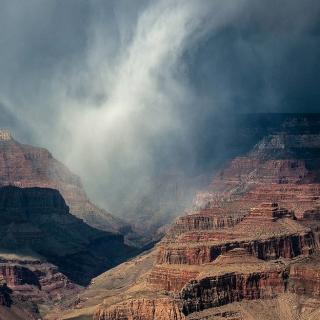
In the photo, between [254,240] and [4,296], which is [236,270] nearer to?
[254,240]

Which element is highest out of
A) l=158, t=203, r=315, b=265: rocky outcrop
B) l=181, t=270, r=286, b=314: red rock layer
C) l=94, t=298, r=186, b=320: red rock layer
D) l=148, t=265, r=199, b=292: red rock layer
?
l=158, t=203, r=315, b=265: rocky outcrop

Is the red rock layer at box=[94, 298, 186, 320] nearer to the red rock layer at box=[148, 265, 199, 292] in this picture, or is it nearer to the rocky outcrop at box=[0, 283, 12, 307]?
the red rock layer at box=[148, 265, 199, 292]

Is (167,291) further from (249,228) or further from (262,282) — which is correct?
(249,228)

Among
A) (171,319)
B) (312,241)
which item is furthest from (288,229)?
(171,319)

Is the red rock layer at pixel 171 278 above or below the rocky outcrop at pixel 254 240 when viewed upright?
below

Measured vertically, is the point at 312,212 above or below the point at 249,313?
above

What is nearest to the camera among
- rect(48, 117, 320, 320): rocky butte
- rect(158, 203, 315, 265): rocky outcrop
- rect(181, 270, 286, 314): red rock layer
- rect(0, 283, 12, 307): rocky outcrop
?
rect(48, 117, 320, 320): rocky butte

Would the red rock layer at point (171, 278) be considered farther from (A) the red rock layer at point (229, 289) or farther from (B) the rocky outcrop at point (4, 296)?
(B) the rocky outcrop at point (4, 296)

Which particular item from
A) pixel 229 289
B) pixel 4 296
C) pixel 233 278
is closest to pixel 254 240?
pixel 233 278

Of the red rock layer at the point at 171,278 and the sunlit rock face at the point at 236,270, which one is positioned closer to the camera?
the sunlit rock face at the point at 236,270

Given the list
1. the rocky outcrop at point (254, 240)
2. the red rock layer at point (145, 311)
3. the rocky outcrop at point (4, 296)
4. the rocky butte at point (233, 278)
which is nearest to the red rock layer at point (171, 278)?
the rocky butte at point (233, 278)

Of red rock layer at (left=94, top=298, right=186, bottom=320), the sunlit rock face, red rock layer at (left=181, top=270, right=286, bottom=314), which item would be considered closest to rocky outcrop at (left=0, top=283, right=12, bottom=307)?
the sunlit rock face
